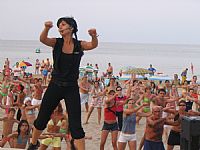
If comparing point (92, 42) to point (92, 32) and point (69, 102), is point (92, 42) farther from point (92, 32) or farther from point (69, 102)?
point (69, 102)

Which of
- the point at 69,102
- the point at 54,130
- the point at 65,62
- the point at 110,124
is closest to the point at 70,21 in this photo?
the point at 65,62

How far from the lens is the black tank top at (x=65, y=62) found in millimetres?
4289

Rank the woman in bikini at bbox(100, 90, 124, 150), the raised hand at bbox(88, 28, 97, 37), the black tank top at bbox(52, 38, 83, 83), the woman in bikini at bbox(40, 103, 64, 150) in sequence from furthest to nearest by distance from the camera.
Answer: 1. the woman in bikini at bbox(100, 90, 124, 150)
2. the woman in bikini at bbox(40, 103, 64, 150)
3. the black tank top at bbox(52, 38, 83, 83)
4. the raised hand at bbox(88, 28, 97, 37)

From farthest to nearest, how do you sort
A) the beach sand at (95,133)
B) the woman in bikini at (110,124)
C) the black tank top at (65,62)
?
the beach sand at (95,133) → the woman in bikini at (110,124) → the black tank top at (65,62)

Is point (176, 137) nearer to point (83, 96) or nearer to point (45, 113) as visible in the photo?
point (45, 113)

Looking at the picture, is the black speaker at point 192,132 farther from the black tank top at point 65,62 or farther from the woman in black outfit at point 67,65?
the black tank top at point 65,62

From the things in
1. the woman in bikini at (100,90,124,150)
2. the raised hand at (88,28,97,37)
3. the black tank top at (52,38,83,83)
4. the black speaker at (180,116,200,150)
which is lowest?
the woman in bikini at (100,90,124,150)

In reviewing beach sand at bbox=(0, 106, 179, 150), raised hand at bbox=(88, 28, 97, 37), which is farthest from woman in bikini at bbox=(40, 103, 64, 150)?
raised hand at bbox=(88, 28, 97, 37)

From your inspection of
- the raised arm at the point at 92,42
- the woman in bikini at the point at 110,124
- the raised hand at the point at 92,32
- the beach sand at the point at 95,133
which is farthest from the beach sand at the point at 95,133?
the raised hand at the point at 92,32

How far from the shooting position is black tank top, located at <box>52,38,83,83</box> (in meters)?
4.29

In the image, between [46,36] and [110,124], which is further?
[110,124]

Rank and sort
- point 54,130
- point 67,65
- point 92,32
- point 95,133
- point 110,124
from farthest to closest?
1. point 95,133
2. point 110,124
3. point 54,130
4. point 67,65
5. point 92,32

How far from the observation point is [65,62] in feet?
14.1

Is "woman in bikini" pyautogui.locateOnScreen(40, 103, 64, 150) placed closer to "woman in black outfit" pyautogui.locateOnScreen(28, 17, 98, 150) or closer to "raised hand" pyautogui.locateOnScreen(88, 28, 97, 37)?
"woman in black outfit" pyautogui.locateOnScreen(28, 17, 98, 150)
